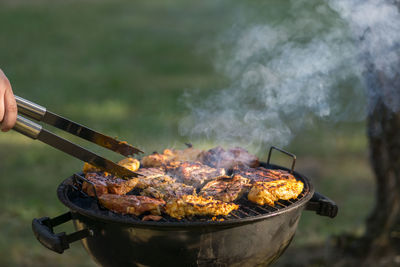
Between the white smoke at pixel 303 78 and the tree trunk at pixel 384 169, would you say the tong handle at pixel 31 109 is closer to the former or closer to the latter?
the white smoke at pixel 303 78

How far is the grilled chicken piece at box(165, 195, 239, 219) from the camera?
98.5 inches

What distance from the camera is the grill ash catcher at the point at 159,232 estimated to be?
7.86 feet

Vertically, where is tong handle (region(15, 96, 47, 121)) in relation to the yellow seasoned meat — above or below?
Result: above

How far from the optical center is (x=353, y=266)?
4500 millimetres

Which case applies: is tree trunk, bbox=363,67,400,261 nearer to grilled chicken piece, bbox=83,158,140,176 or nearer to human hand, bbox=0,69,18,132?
grilled chicken piece, bbox=83,158,140,176

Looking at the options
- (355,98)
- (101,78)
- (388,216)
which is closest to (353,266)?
(388,216)

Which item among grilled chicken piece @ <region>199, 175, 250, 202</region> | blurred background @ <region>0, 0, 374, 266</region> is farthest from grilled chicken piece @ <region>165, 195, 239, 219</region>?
blurred background @ <region>0, 0, 374, 266</region>

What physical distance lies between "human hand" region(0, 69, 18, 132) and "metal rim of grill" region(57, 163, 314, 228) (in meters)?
0.50

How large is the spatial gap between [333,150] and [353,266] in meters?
3.10

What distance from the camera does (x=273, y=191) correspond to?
274 centimetres

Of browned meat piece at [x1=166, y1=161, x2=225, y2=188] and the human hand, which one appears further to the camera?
browned meat piece at [x1=166, y1=161, x2=225, y2=188]

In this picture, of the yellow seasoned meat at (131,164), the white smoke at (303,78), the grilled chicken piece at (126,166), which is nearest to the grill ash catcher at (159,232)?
the grilled chicken piece at (126,166)

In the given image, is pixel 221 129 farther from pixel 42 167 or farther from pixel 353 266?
pixel 42 167

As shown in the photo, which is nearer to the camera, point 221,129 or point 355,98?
point 221,129
